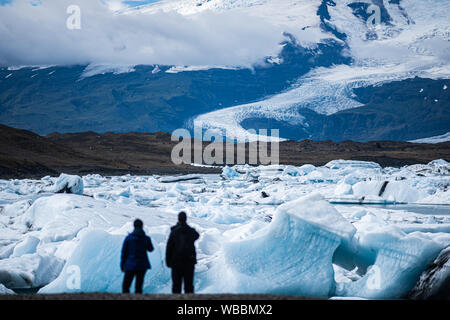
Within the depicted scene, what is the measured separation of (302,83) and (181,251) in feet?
348

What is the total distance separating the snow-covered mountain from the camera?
383ft

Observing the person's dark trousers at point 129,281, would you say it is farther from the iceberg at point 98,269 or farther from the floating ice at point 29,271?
the floating ice at point 29,271

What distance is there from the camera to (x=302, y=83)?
10762 centimetres

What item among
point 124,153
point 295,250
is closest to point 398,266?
point 295,250

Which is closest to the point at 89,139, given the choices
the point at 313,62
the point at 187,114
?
the point at 187,114

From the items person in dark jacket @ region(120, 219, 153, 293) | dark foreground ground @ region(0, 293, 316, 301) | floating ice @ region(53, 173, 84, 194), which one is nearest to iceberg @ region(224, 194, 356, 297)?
dark foreground ground @ region(0, 293, 316, 301)

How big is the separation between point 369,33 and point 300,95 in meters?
96.5

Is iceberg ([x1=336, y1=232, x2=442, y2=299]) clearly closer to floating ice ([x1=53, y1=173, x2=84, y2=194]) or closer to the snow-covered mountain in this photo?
floating ice ([x1=53, y1=173, x2=84, y2=194])

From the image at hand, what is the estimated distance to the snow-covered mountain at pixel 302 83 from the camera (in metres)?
117

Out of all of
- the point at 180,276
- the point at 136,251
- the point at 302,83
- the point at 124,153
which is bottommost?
the point at 180,276

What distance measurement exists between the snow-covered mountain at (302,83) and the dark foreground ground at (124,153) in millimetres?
21490

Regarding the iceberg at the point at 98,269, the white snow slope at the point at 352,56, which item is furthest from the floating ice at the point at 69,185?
the white snow slope at the point at 352,56

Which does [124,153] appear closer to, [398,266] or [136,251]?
[398,266]
